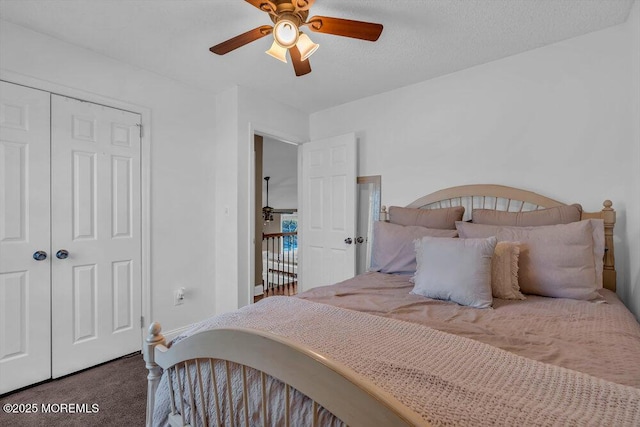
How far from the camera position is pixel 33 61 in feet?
6.66

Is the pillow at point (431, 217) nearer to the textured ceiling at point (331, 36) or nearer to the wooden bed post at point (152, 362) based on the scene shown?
the textured ceiling at point (331, 36)

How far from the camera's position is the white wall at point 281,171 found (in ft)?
18.7

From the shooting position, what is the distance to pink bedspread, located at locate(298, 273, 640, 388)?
0.95 metres

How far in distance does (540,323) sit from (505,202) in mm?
1318

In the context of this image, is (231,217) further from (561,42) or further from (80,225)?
(561,42)

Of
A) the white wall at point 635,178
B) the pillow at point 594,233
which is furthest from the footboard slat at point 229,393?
the white wall at point 635,178

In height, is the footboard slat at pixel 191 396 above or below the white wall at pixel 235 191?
below

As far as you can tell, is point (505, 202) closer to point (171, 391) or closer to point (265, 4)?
point (265, 4)

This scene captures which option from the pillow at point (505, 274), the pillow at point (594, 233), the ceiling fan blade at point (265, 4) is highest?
the ceiling fan blade at point (265, 4)

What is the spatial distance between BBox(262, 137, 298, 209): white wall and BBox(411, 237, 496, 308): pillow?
405cm

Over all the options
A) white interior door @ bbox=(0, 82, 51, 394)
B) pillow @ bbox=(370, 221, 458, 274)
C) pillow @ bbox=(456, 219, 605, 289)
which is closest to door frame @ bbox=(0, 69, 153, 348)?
white interior door @ bbox=(0, 82, 51, 394)

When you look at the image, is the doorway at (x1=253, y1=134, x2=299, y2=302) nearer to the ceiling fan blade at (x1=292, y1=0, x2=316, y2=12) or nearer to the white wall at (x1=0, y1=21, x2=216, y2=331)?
the white wall at (x1=0, y1=21, x2=216, y2=331)

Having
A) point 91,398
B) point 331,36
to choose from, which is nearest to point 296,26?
point 331,36

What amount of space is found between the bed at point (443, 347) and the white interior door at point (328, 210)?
102cm
